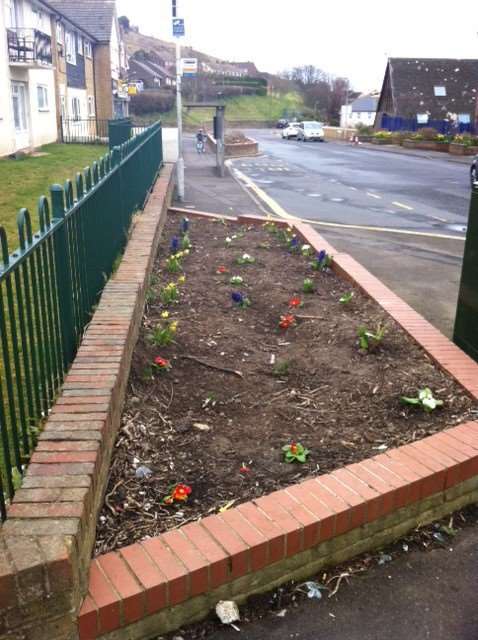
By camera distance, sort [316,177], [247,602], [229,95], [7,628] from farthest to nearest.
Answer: [229,95], [316,177], [247,602], [7,628]

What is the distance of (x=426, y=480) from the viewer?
2.98m

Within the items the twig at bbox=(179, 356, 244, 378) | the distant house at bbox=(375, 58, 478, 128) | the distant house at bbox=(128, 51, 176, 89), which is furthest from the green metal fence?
the distant house at bbox=(128, 51, 176, 89)

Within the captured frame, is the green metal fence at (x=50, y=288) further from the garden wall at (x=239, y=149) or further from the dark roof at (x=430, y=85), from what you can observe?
the dark roof at (x=430, y=85)

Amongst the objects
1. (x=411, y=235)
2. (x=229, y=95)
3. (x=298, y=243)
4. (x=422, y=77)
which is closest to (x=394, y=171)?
(x=411, y=235)

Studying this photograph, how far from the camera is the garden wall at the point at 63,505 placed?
80.6 inches

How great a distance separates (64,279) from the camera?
3562 millimetres

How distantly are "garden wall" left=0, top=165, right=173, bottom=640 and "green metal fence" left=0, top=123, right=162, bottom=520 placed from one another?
0.45 feet

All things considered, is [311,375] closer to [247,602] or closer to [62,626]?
[247,602]

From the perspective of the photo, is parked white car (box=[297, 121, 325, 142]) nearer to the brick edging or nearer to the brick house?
the brick house

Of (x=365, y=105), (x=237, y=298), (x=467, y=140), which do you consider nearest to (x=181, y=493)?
(x=237, y=298)

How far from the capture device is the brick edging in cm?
231

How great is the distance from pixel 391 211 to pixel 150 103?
68.6m

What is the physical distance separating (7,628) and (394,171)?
25610 mm

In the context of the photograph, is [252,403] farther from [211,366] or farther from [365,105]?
[365,105]
